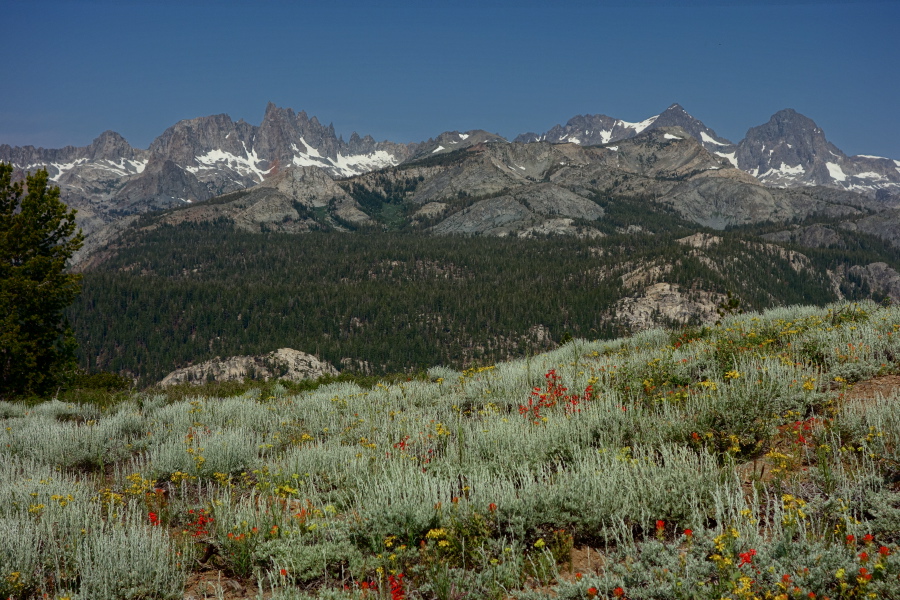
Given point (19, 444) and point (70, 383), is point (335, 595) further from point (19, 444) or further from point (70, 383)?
point (70, 383)

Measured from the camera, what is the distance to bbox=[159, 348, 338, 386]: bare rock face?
14525 centimetres

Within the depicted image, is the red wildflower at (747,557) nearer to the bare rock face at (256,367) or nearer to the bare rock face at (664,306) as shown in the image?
the bare rock face at (256,367)

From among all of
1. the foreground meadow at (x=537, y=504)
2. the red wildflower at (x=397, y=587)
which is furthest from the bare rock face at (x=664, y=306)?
the red wildflower at (x=397, y=587)

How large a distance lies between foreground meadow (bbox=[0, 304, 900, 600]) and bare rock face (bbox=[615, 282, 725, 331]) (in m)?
183

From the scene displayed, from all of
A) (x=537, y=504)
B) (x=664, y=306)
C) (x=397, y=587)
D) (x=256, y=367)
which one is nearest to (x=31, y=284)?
(x=397, y=587)

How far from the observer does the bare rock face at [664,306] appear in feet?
594

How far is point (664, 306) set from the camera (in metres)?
187

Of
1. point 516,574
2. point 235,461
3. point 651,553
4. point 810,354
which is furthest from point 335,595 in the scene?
point 810,354

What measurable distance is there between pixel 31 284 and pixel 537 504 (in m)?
23.9

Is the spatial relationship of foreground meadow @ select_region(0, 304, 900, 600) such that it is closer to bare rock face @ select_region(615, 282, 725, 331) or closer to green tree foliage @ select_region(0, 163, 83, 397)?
green tree foliage @ select_region(0, 163, 83, 397)

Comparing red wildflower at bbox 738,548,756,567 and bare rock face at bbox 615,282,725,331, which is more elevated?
bare rock face at bbox 615,282,725,331

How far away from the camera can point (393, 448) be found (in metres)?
8.26

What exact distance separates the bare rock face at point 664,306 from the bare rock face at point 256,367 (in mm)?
114475

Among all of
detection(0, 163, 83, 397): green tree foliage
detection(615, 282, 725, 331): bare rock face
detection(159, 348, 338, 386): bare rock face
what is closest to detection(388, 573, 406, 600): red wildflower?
detection(0, 163, 83, 397): green tree foliage
